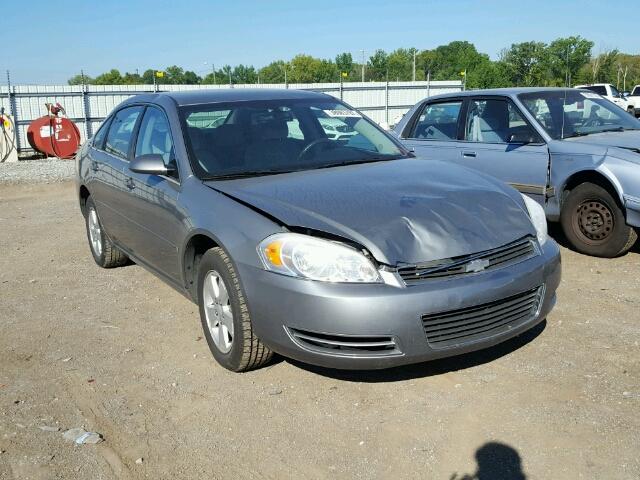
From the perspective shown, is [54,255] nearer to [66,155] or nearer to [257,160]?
[257,160]

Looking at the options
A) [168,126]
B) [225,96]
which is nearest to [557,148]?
[225,96]

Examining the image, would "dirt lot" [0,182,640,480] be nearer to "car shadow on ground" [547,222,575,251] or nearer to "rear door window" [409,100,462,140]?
"car shadow on ground" [547,222,575,251]

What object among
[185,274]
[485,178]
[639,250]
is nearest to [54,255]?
[185,274]

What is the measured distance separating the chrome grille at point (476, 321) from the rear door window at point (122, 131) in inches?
123

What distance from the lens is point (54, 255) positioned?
23.2ft

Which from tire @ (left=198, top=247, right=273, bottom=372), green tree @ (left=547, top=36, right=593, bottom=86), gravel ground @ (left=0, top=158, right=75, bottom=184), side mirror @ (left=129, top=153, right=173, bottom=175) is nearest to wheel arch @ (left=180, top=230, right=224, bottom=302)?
tire @ (left=198, top=247, right=273, bottom=372)

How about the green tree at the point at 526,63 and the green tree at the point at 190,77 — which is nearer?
the green tree at the point at 526,63

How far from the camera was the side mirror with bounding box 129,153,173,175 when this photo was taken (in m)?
4.19

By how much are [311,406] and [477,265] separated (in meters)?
1.13

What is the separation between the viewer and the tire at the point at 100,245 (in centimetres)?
612

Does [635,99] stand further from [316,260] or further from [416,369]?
[316,260]

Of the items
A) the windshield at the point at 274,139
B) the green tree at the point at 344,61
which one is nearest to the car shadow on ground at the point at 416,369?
the windshield at the point at 274,139

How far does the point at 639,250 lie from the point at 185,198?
4.58 metres

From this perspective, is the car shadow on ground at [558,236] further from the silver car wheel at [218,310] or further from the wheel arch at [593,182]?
the silver car wheel at [218,310]
